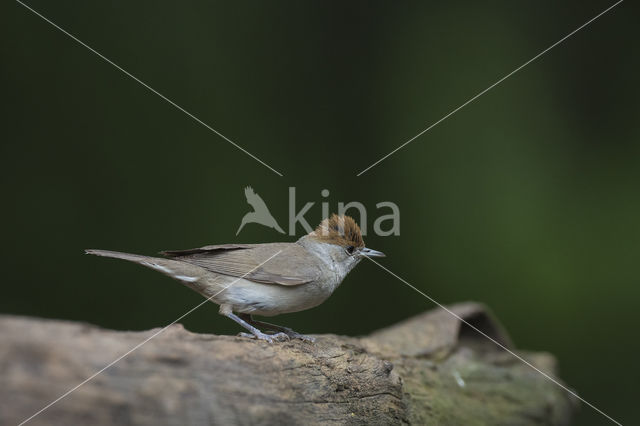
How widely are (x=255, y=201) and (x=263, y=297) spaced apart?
2.05 m

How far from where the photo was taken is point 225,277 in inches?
133

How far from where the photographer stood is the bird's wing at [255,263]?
3393mm

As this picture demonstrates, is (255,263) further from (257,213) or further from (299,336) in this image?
(257,213)

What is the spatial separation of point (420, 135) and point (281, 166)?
134 cm

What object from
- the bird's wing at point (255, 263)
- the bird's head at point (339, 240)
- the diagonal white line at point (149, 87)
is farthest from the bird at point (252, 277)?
the diagonal white line at point (149, 87)

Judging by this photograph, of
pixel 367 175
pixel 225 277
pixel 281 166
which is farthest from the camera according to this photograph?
pixel 367 175

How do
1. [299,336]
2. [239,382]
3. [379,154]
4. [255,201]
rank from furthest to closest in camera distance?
[379,154] < [255,201] < [299,336] < [239,382]

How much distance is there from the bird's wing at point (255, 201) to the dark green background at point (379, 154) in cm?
11

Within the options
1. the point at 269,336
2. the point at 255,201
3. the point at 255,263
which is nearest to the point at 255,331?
the point at 269,336

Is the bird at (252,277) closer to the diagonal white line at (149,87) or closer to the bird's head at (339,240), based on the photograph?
the bird's head at (339,240)

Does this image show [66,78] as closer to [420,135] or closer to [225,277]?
[225,277]

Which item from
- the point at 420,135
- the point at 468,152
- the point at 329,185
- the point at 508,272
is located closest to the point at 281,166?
the point at 329,185

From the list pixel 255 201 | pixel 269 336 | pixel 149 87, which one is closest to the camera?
pixel 269 336

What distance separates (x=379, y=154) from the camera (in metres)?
5.86
